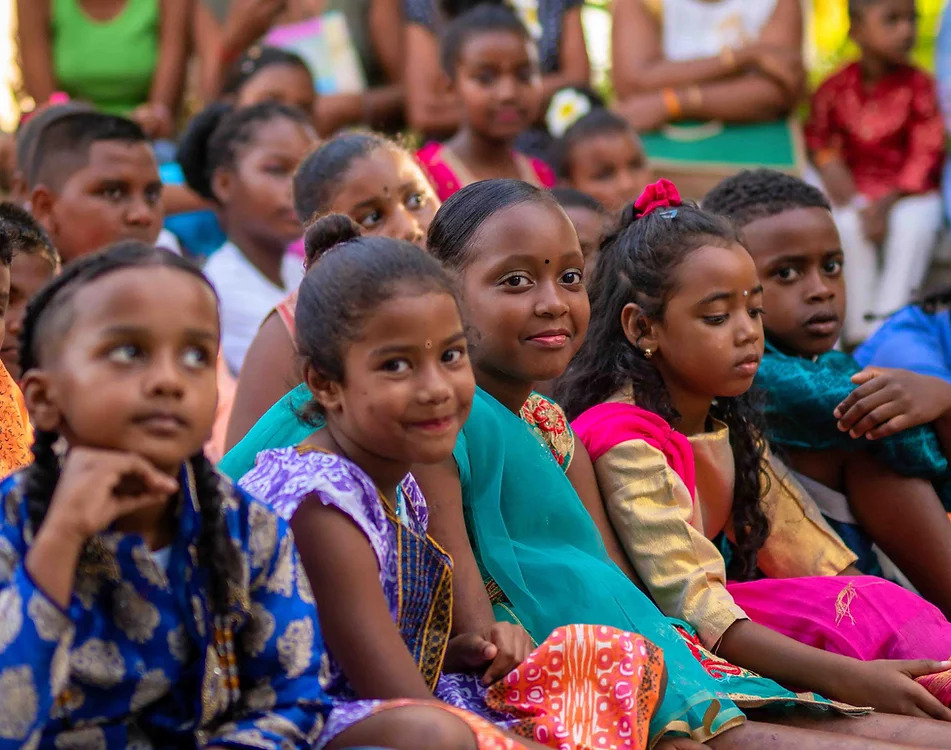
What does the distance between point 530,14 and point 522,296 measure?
10.5 ft

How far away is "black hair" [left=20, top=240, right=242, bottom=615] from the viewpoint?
167 cm

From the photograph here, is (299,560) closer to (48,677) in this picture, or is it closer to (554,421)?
(48,677)

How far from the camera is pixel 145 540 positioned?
5.53 feet

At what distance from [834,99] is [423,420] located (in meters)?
3.91

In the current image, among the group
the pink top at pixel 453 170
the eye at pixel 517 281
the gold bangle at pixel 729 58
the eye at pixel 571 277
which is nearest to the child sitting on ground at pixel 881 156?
the gold bangle at pixel 729 58

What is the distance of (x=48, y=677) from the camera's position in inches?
59.2

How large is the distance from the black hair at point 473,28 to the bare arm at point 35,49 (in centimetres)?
161

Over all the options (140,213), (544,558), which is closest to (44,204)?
(140,213)

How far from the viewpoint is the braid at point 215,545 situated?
5.51ft

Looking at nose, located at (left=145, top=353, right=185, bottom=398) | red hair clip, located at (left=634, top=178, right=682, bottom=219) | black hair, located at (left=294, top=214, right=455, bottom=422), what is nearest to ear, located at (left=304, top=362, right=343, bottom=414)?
black hair, located at (left=294, top=214, right=455, bottom=422)

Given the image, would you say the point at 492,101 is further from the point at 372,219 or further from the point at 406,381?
the point at 406,381

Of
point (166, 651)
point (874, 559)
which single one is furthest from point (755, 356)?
point (166, 651)

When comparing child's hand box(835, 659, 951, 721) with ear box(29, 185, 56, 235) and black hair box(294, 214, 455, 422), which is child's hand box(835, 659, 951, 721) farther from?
ear box(29, 185, 56, 235)

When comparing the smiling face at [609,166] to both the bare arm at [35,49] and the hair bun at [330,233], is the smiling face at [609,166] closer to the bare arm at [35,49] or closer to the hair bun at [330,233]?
the bare arm at [35,49]
